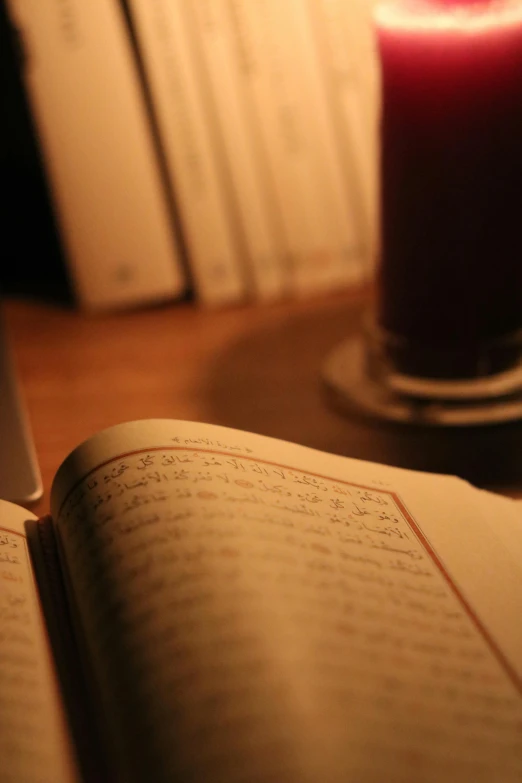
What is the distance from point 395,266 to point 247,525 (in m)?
0.24

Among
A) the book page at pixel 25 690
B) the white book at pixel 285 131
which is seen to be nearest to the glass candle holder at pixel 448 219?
the white book at pixel 285 131

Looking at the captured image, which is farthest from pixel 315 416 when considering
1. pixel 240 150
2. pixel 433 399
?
pixel 240 150

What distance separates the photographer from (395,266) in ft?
1.87

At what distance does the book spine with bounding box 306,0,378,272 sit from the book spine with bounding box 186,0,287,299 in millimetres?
67

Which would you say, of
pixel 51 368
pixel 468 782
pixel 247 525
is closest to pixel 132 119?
pixel 51 368

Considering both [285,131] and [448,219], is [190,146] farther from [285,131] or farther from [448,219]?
[448,219]

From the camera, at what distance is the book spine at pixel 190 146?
2.13ft

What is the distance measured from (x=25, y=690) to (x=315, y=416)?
0.97ft

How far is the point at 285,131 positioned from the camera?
0.69m

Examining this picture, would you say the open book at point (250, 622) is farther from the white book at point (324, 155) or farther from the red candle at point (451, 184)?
the white book at point (324, 155)

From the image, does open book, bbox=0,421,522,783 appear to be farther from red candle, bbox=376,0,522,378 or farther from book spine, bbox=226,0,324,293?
book spine, bbox=226,0,324,293

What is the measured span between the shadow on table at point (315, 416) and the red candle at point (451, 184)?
50 mm

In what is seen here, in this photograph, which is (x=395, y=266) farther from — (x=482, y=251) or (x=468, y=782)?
(x=468, y=782)

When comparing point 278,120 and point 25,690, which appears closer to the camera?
point 25,690
